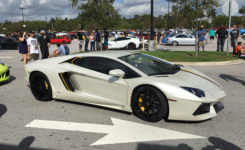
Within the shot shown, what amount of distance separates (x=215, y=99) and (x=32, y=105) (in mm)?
3928

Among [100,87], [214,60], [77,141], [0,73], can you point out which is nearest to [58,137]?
[77,141]

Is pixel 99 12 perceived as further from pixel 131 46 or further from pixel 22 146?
pixel 22 146

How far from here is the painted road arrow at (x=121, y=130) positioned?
366 centimetres

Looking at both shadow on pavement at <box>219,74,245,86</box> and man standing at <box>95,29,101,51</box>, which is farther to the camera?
man standing at <box>95,29,101,51</box>

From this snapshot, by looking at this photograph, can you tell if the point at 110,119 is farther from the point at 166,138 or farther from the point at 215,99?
the point at 215,99

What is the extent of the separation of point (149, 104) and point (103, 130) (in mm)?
923

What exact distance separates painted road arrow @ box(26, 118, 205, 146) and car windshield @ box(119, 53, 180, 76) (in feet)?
3.47

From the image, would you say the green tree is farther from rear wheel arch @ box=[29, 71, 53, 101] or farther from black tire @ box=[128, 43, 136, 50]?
rear wheel arch @ box=[29, 71, 53, 101]

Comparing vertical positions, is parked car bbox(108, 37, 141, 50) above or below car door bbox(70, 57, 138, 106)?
above

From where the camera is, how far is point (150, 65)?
492cm

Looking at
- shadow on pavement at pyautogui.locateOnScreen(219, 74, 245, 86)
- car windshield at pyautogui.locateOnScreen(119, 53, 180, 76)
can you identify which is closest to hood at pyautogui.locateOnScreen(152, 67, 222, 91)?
car windshield at pyautogui.locateOnScreen(119, 53, 180, 76)

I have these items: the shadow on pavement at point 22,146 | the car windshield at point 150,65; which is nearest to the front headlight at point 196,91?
the car windshield at point 150,65

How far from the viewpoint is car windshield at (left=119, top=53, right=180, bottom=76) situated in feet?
15.1

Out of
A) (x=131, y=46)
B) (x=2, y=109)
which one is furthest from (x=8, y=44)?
(x=2, y=109)
